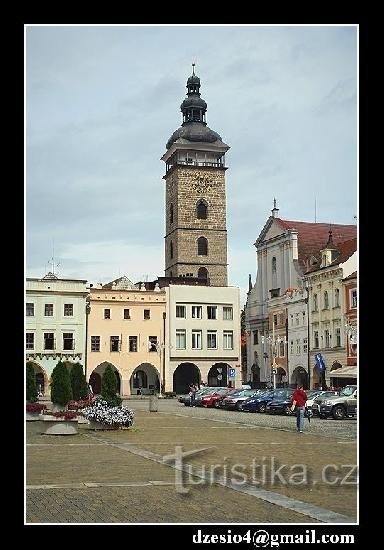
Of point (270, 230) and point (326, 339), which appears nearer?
point (326, 339)

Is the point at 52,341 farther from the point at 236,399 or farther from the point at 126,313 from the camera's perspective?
the point at 236,399

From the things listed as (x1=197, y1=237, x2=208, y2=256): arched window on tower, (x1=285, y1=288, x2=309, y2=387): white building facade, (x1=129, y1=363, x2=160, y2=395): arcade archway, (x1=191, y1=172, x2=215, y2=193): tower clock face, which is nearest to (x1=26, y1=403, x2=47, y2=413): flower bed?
(x1=285, y1=288, x2=309, y2=387): white building facade

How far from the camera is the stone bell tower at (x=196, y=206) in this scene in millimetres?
91938

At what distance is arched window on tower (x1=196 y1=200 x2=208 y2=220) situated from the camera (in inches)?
3703

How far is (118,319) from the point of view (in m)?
70.5

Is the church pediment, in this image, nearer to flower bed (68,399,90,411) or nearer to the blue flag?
the blue flag

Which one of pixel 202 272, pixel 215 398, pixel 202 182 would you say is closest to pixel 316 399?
pixel 215 398

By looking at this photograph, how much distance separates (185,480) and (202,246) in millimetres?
80092

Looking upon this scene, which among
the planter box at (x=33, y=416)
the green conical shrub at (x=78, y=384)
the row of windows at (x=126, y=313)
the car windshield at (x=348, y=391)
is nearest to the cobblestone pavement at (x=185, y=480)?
the planter box at (x=33, y=416)

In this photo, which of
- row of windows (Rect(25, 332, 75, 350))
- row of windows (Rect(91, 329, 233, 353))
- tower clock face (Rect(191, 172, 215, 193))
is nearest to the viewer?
row of windows (Rect(25, 332, 75, 350))

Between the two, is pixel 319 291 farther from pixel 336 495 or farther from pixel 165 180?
pixel 336 495

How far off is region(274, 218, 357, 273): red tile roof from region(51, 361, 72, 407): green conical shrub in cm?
4290

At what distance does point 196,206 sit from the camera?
94125mm

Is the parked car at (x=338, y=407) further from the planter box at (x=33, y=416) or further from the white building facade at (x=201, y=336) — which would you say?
the white building facade at (x=201, y=336)
